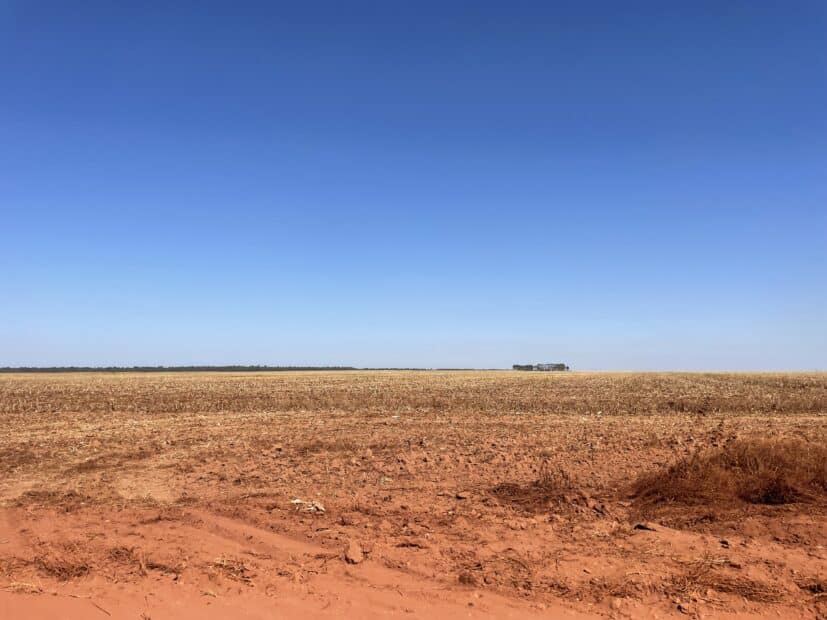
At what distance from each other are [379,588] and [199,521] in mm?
3475

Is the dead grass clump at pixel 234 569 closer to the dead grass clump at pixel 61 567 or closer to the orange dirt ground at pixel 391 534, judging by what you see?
the orange dirt ground at pixel 391 534

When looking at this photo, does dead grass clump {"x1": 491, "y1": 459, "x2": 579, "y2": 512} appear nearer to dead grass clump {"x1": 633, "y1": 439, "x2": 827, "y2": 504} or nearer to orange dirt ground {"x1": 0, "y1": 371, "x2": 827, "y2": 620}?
orange dirt ground {"x1": 0, "y1": 371, "x2": 827, "y2": 620}

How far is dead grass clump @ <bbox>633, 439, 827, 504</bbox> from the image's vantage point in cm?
808

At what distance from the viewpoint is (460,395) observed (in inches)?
1329

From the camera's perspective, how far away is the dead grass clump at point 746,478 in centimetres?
808

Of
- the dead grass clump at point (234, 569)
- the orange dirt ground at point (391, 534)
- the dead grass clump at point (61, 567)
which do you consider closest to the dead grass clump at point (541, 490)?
the orange dirt ground at point (391, 534)

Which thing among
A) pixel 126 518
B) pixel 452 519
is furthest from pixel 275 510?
pixel 452 519

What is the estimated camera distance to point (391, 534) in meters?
7.30

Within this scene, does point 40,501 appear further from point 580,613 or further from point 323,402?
point 323,402

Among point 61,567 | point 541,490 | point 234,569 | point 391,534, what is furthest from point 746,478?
point 61,567

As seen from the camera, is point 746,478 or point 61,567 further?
point 746,478

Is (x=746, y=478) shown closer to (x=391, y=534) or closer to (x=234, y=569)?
(x=391, y=534)

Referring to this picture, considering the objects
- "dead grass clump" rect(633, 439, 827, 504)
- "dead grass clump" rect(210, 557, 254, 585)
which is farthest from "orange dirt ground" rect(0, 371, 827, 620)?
"dead grass clump" rect(633, 439, 827, 504)

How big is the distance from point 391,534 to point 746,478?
5224 mm
